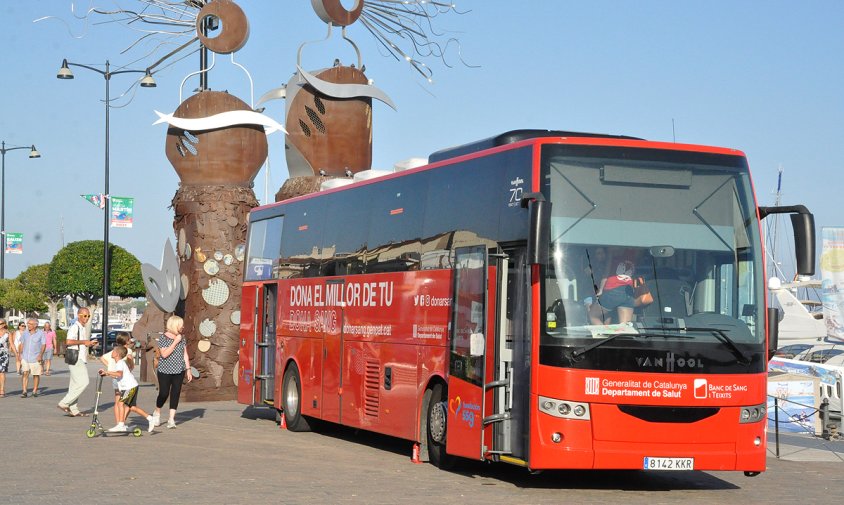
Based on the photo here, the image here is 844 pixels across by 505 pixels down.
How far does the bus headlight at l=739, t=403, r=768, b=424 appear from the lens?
12.0m

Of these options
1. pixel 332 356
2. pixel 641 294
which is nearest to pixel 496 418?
pixel 641 294

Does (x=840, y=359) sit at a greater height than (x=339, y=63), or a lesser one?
lesser

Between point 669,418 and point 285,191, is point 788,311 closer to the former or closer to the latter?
point 285,191

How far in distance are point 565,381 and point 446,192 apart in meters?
3.25

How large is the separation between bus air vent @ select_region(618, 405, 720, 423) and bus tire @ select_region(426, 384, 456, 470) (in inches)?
105

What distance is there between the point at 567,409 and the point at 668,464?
3.64 ft

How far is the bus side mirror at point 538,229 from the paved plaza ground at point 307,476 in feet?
7.42

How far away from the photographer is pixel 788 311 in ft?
204

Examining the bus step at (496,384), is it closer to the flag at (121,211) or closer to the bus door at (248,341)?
the bus door at (248,341)

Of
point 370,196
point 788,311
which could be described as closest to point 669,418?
point 370,196

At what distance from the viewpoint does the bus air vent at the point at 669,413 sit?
1173cm

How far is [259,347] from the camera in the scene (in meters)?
20.9

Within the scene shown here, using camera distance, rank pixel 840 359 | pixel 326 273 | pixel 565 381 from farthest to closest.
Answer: pixel 840 359
pixel 326 273
pixel 565 381

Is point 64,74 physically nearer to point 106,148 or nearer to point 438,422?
point 106,148
